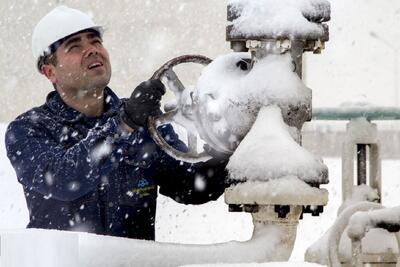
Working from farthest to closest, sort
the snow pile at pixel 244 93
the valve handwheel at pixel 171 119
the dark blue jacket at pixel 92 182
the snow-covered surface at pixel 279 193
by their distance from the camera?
the dark blue jacket at pixel 92 182
the valve handwheel at pixel 171 119
the snow pile at pixel 244 93
the snow-covered surface at pixel 279 193

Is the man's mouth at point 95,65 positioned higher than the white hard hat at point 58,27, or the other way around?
the white hard hat at point 58,27

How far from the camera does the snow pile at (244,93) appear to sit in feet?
4.17

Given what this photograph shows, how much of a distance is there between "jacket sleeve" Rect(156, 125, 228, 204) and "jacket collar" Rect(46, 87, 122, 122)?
0.19 meters

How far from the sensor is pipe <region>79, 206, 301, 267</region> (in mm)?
896

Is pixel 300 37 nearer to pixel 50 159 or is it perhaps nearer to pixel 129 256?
pixel 129 256

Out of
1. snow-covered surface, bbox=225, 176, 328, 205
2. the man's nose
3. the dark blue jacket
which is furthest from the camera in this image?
the man's nose

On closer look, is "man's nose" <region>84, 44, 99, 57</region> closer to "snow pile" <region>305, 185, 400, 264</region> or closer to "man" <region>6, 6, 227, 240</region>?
"man" <region>6, 6, 227, 240</region>

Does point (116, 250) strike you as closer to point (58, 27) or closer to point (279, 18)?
point (279, 18)

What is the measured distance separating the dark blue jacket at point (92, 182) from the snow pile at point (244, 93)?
64cm

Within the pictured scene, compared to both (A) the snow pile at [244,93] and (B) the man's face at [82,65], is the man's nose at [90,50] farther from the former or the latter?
(A) the snow pile at [244,93]

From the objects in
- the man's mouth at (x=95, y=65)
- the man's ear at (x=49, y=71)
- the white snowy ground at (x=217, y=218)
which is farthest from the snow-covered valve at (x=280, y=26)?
the white snowy ground at (x=217, y=218)

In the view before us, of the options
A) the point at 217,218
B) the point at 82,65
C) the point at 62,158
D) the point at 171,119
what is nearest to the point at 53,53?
the point at 82,65

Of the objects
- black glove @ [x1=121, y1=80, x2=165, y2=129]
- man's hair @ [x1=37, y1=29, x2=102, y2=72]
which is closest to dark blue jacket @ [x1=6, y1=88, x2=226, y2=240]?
man's hair @ [x1=37, y1=29, x2=102, y2=72]

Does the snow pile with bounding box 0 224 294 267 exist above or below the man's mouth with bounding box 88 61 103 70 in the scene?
below
